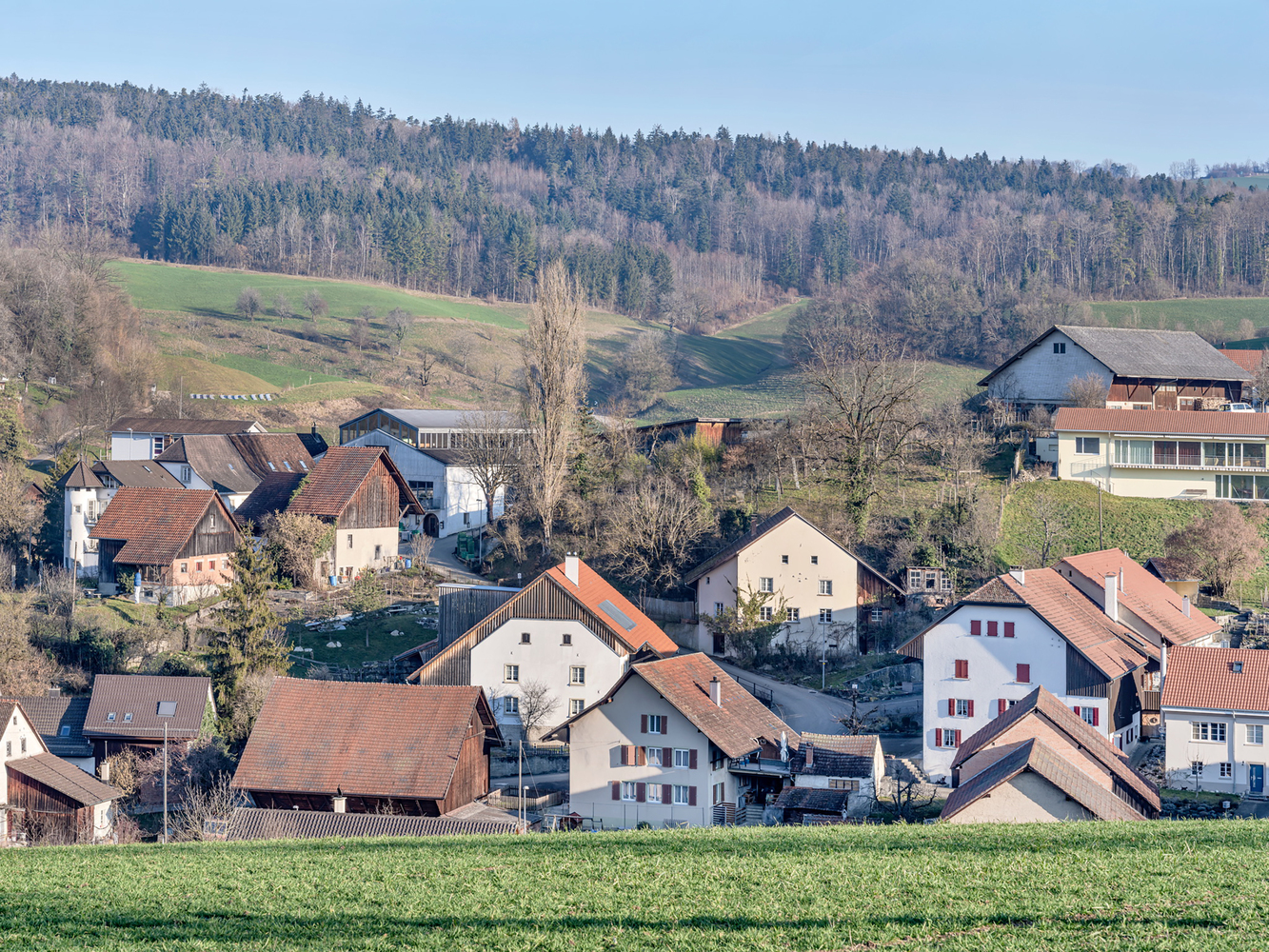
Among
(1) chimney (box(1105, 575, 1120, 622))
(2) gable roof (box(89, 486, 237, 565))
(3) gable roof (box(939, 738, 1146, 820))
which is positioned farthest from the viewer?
(2) gable roof (box(89, 486, 237, 565))

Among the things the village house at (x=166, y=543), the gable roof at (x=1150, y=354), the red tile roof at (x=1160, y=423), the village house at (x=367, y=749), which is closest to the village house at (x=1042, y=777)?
the village house at (x=367, y=749)

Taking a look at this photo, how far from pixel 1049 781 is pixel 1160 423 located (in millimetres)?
35932

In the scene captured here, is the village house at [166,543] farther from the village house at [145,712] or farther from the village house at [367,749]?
the village house at [367,749]

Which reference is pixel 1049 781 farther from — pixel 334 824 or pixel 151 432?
pixel 151 432

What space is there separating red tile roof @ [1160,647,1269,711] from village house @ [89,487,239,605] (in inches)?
1342

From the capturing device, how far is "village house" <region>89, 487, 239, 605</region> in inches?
1940

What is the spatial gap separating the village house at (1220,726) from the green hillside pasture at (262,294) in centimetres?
9660

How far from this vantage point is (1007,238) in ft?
470

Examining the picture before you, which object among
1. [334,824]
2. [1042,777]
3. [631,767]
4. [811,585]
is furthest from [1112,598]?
[334,824]

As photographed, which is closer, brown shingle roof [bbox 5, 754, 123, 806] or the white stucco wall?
the white stucco wall

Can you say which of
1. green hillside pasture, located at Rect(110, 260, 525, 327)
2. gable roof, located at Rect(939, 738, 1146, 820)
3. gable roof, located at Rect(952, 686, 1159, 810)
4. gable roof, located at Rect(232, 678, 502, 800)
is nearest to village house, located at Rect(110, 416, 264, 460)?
gable roof, located at Rect(232, 678, 502, 800)

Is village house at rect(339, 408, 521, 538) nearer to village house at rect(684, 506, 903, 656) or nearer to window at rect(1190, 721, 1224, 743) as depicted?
village house at rect(684, 506, 903, 656)

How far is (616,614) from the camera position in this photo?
42.8 metres

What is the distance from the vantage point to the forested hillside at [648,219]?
124562 millimetres
